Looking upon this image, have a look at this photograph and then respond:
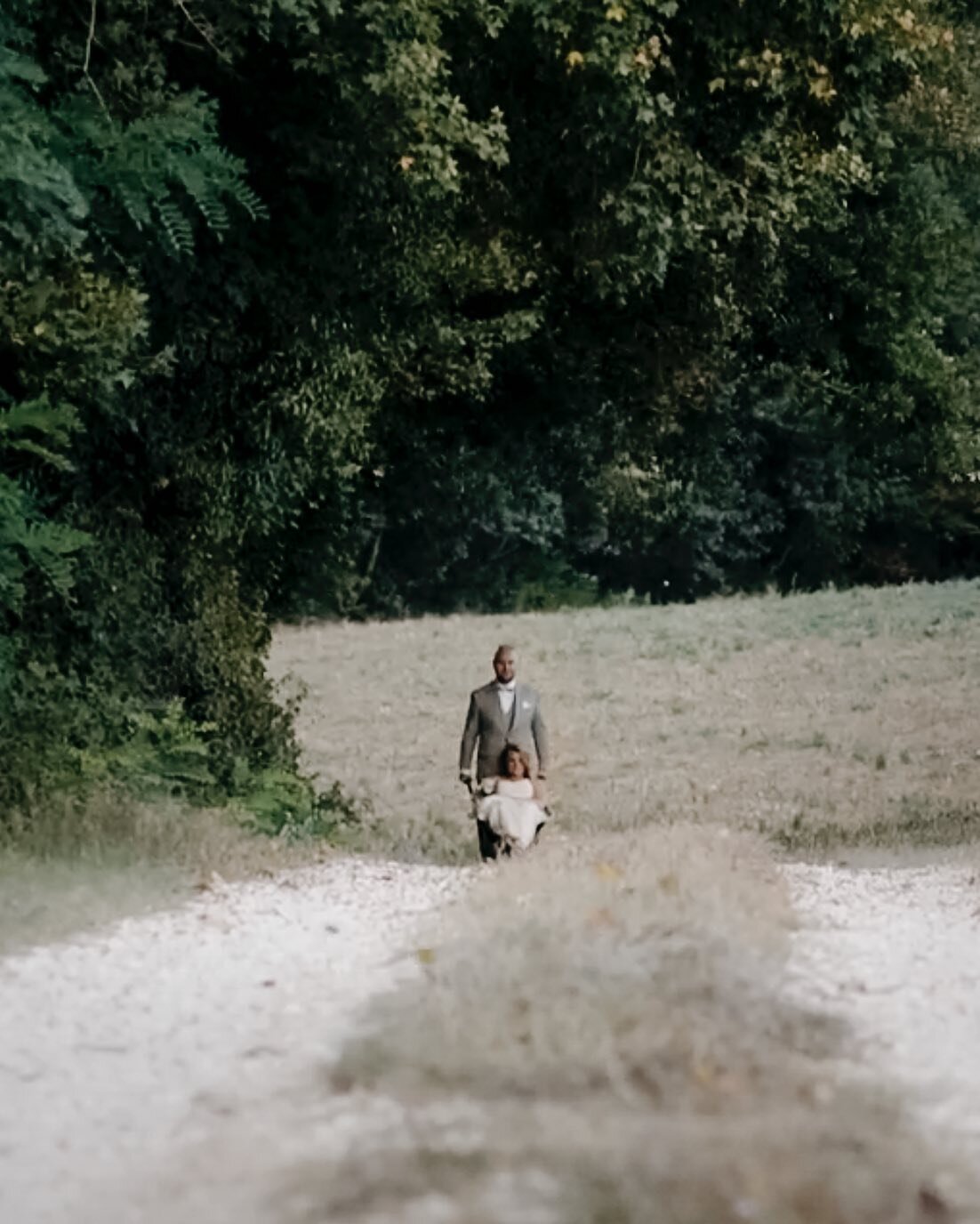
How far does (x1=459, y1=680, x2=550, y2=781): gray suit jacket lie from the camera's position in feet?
46.1

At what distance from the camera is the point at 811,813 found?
2250 cm

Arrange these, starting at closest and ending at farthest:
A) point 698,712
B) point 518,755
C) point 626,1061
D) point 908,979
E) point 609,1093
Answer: point 609,1093 → point 626,1061 → point 908,979 → point 518,755 → point 698,712

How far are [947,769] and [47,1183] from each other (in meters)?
20.4

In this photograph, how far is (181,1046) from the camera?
7750 mm

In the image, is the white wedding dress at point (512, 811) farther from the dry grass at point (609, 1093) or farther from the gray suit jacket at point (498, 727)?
the dry grass at point (609, 1093)

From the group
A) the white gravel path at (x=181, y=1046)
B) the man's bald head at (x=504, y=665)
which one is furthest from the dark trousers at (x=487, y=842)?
the white gravel path at (x=181, y=1046)

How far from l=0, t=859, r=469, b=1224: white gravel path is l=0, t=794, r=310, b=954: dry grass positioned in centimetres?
26

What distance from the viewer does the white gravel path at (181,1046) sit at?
19.1ft

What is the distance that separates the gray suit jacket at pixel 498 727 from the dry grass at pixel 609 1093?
399cm

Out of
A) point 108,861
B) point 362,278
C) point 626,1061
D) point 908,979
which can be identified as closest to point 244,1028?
point 626,1061

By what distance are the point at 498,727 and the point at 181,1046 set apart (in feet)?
21.3

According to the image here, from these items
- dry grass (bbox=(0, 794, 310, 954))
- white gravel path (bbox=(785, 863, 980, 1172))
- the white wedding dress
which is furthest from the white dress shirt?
white gravel path (bbox=(785, 863, 980, 1172))

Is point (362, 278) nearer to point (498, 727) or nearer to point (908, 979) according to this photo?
point (498, 727)

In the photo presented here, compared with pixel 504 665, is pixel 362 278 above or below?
above
